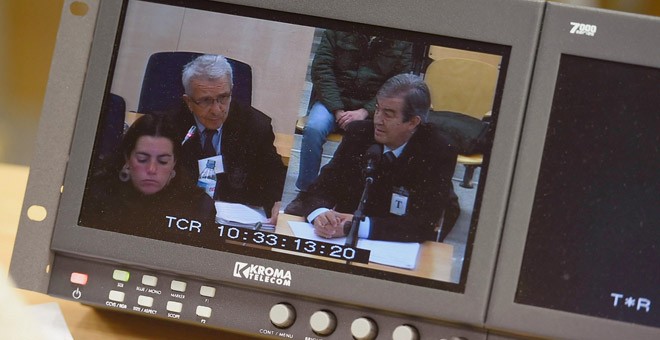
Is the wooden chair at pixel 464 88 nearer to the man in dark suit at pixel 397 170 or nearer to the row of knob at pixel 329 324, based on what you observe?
the man in dark suit at pixel 397 170

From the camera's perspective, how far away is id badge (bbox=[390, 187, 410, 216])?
0.92m

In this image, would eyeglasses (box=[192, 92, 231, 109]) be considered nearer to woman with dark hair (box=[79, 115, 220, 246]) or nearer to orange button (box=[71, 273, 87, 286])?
woman with dark hair (box=[79, 115, 220, 246])

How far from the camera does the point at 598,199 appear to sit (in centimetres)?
90

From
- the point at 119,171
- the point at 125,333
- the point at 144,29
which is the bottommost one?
the point at 125,333

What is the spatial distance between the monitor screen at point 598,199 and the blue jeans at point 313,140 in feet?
0.68

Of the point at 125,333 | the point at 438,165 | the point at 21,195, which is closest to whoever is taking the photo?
the point at 438,165

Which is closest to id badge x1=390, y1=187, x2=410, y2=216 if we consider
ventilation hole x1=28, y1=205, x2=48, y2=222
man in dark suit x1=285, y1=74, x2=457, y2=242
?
man in dark suit x1=285, y1=74, x2=457, y2=242

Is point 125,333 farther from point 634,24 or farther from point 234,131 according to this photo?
point 634,24

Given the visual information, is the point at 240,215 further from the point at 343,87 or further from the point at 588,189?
the point at 588,189

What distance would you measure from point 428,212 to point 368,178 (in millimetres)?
65

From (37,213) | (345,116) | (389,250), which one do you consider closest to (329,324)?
(389,250)

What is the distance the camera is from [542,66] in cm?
92

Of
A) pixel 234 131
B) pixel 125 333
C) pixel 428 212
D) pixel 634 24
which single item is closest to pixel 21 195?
pixel 125 333

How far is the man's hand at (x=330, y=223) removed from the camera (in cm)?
92
